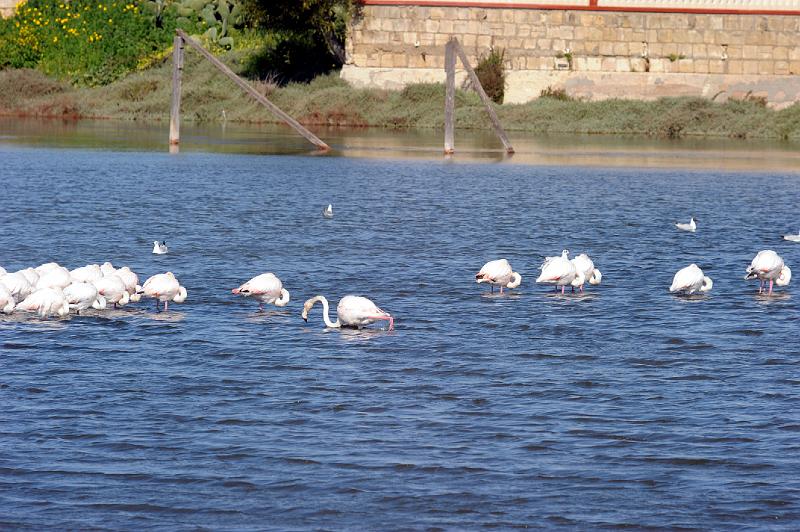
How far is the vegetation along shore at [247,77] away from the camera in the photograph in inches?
1961

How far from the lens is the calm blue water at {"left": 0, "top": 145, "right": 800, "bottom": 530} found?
8.85 m

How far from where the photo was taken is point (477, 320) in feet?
49.5

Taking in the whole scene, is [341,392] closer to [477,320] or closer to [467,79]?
[477,320]

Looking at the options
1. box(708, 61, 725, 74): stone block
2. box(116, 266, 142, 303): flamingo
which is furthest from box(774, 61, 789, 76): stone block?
box(116, 266, 142, 303): flamingo

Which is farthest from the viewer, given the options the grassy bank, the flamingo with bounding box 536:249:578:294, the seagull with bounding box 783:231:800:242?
the grassy bank

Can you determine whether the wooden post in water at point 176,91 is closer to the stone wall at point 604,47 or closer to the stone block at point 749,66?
the stone wall at point 604,47

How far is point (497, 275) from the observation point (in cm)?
1634

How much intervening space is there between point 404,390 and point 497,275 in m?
4.84

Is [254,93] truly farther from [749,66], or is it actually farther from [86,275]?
[86,275]

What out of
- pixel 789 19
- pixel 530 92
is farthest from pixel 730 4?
pixel 530 92

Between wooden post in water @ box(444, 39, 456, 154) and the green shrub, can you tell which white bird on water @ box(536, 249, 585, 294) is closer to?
wooden post in water @ box(444, 39, 456, 154)

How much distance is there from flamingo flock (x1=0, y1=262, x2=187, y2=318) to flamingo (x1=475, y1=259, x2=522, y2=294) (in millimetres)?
3325

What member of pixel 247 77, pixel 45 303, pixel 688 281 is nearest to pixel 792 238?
pixel 688 281

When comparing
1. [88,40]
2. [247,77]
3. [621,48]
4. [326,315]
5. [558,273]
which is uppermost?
[88,40]
